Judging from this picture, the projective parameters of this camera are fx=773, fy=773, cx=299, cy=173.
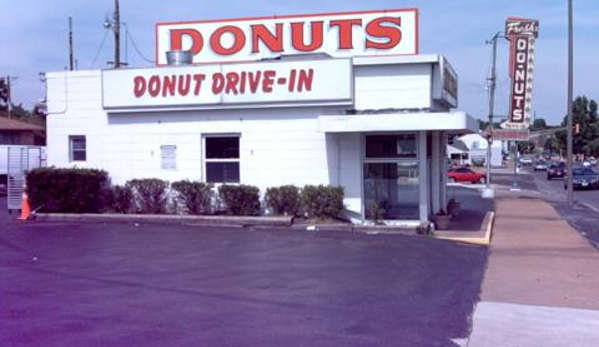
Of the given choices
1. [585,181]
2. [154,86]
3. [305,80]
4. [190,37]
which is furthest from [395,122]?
[585,181]

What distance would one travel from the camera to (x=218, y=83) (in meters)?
20.2

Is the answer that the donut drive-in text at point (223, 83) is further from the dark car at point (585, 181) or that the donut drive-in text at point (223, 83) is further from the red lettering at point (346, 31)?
the dark car at point (585, 181)

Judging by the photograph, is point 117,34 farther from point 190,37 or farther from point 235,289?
point 235,289

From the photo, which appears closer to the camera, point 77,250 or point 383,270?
point 383,270

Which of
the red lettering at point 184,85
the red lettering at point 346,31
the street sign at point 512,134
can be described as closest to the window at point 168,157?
the red lettering at point 184,85

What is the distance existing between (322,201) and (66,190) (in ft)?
23.1

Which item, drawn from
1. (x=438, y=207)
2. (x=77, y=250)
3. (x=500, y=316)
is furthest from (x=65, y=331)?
(x=438, y=207)

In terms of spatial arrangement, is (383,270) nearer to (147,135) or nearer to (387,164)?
(387,164)

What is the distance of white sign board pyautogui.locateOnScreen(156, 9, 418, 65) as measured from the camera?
74.9 feet

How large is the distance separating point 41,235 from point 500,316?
11317 millimetres

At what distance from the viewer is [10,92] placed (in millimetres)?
78438

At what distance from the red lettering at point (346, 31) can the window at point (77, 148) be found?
806 cm

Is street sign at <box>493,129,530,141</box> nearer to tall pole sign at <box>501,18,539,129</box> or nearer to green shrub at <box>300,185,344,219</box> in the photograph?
tall pole sign at <box>501,18,539,129</box>

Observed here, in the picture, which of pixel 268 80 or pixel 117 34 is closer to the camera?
pixel 268 80
